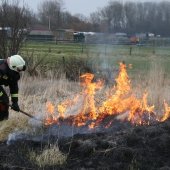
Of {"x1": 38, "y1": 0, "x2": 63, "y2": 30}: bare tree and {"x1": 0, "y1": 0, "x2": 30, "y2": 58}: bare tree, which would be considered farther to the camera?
{"x1": 38, "y1": 0, "x2": 63, "y2": 30}: bare tree

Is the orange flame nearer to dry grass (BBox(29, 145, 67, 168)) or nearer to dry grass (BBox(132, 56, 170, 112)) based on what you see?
dry grass (BBox(132, 56, 170, 112))

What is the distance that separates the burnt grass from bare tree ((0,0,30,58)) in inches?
306

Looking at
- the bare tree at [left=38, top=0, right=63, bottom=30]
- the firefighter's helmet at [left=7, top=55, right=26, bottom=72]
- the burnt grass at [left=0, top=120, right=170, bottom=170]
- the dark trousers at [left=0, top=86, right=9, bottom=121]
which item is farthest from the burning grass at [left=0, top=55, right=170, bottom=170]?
the bare tree at [left=38, top=0, right=63, bottom=30]

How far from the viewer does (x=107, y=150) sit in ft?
20.9

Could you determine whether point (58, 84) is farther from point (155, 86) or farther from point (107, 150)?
point (107, 150)

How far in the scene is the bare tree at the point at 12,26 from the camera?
47.2ft

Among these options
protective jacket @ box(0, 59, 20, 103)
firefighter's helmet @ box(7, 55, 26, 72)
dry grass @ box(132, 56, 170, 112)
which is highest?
firefighter's helmet @ box(7, 55, 26, 72)

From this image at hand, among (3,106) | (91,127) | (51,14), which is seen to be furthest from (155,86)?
(51,14)

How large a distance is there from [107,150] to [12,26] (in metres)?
9.08

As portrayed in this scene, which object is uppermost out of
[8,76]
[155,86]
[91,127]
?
[8,76]

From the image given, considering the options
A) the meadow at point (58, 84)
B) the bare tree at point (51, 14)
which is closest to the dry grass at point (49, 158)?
the meadow at point (58, 84)

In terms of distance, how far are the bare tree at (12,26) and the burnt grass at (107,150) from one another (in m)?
7.78

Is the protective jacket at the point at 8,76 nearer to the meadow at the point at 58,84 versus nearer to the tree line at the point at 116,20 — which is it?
the meadow at the point at 58,84

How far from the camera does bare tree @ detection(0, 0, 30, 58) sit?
47.2 feet
